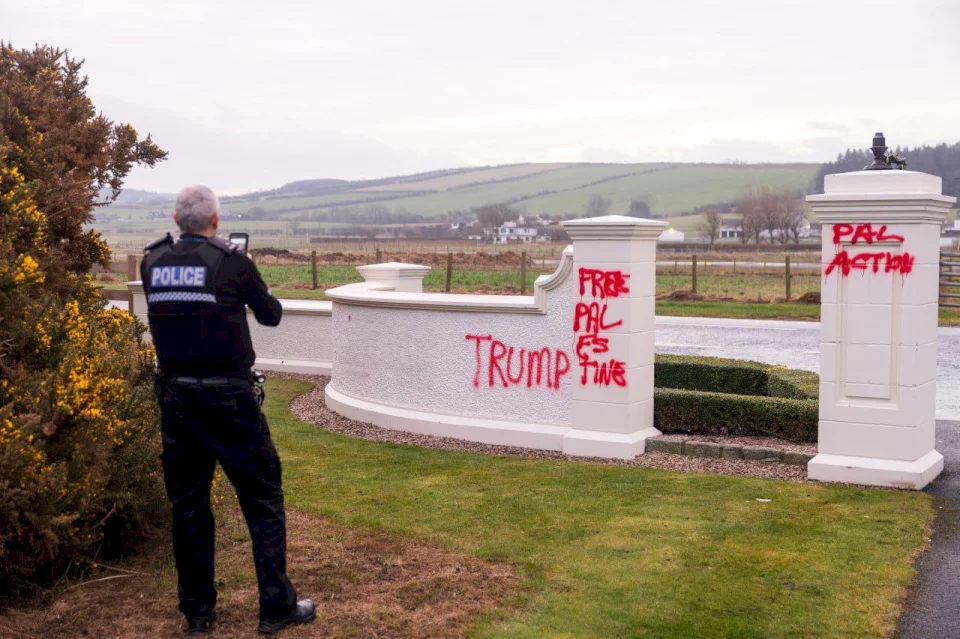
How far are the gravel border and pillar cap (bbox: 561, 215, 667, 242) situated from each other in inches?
80.1

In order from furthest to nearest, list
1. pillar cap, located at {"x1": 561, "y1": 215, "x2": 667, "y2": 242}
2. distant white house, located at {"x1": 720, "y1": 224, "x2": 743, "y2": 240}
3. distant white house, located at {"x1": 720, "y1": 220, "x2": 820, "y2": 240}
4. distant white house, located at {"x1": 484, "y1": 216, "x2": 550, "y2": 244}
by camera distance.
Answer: distant white house, located at {"x1": 720, "y1": 224, "x2": 743, "y2": 240}, distant white house, located at {"x1": 484, "y1": 216, "x2": 550, "y2": 244}, distant white house, located at {"x1": 720, "y1": 220, "x2": 820, "y2": 240}, pillar cap, located at {"x1": 561, "y1": 215, "x2": 667, "y2": 242}

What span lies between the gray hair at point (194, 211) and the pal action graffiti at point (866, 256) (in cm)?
552

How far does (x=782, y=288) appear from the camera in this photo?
1443 inches

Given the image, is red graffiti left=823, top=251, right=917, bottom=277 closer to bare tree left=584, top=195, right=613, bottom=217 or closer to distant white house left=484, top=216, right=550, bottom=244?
distant white house left=484, top=216, right=550, bottom=244

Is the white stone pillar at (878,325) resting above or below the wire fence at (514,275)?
above

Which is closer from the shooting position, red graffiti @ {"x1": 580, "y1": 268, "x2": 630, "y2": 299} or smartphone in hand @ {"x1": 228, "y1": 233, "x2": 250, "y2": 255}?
smartphone in hand @ {"x1": 228, "y1": 233, "x2": 250, "y2": 255}

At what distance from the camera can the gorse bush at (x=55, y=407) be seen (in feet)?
16.3

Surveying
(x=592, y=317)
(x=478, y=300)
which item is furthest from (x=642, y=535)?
(x=478, y=300)

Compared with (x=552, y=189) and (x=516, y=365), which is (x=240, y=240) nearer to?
(x=516, y=365)

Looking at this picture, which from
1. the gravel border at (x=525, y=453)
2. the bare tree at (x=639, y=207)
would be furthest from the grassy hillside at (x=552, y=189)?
the gravel border at (x=525, y=453)

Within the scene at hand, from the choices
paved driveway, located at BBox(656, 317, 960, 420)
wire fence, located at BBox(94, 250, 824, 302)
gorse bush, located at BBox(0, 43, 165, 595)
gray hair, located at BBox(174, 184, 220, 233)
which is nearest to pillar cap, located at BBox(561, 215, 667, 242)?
gorse bush, located at BBox(0, 43, 165, 595)

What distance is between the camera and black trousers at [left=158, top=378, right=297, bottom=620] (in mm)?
4852

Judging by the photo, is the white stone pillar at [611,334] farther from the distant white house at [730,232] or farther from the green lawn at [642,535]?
the distant white house at [730,232]

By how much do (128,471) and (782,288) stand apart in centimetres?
3340
